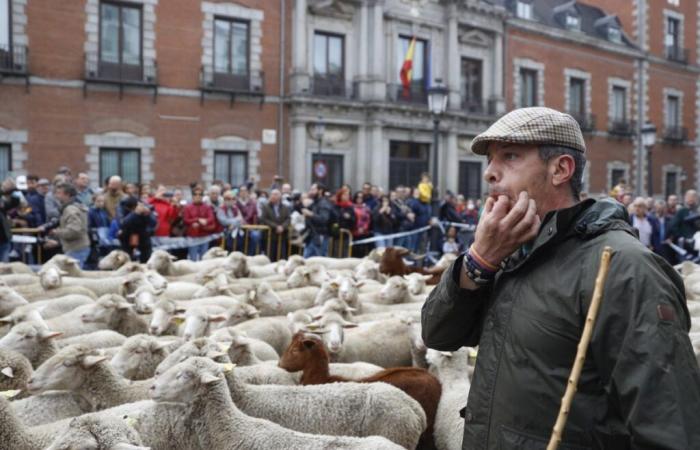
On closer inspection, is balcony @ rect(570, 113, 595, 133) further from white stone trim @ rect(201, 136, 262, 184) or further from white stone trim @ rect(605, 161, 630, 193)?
white stone trim @ rect(201, 136, 262, 184)

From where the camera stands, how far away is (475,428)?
7.08ft

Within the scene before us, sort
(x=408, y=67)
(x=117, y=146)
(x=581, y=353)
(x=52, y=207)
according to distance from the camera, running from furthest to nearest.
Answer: (x=408, y=67), (x=117, y=146), (x=52, y=207), (x=581, y=353)

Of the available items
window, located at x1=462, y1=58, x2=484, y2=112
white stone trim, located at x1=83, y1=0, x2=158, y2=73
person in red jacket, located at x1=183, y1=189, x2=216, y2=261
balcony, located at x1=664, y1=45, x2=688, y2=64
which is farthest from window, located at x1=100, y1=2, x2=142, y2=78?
balcony, located at x1=664, y1=45, x2=688, y2=64

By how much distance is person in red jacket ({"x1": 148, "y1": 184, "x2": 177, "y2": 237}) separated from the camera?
1330cm

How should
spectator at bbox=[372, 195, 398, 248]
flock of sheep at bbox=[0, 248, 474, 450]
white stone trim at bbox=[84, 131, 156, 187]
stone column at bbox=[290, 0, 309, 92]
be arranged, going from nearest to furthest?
1. flock of sheep at bbox=[0, 248, 474, 450]
2. spectator at bbox=[372, 195, 398, 248]
3. white stone trim at bbox=[84, 131, 156, 187]
4. stone column at bbox=[290, 0, 309, 92]

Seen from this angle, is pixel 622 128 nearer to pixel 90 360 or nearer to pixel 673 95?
pixel 673 95

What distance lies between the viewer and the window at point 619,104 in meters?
36.6

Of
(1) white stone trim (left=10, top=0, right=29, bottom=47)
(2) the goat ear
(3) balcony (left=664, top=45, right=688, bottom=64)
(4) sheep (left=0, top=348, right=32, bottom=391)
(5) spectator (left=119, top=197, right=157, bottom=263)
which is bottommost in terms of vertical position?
(4) sheep (left=0, top=348, right=32, bottom=391)

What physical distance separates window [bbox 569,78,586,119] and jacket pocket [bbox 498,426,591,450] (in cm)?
3503

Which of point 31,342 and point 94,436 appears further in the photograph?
point 31,342

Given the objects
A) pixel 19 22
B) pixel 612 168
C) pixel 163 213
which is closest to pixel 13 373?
pixel 163 213

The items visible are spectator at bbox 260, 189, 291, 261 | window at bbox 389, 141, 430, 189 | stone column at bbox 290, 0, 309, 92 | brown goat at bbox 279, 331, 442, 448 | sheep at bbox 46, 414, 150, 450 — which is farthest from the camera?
window at bbox 389, 141, 430, 189

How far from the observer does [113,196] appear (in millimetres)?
12844

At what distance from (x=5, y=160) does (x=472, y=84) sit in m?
19.7
